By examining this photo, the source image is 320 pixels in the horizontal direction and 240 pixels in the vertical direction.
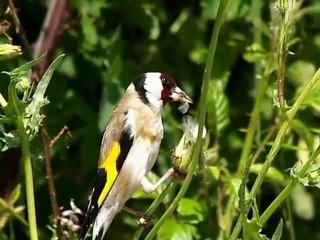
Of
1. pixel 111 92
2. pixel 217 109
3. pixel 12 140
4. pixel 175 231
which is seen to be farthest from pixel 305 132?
pixel 12 140

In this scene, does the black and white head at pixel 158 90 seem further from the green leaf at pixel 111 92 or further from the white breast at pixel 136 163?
the green leaf at pixel 111 92

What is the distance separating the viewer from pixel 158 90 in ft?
7.91

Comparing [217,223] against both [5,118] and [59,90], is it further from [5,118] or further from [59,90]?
[5,118]

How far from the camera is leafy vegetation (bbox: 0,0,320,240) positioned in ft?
9.00

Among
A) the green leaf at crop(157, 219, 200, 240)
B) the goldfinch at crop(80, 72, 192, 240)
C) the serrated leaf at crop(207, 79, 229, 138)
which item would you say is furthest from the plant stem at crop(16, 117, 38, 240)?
the serrated leaf at crop(207, 79, 229, 138)

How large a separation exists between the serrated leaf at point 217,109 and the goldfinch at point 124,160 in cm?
54

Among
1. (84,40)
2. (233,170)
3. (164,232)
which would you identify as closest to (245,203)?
(164,232)

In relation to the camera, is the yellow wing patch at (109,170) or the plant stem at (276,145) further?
the yellow wing patch at (109,170)

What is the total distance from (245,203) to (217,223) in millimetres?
1022

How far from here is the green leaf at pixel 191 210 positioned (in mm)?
2654

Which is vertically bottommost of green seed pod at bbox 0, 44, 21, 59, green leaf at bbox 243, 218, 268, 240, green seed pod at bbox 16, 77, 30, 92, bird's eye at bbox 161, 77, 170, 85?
green leaf at bbox 243, 218, 268, 240

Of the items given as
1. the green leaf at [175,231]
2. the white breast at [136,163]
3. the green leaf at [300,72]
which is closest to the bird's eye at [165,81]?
the white breast at [136,163]

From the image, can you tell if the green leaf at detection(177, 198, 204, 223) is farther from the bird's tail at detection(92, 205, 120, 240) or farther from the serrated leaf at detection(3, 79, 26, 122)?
the serrated leaf at detection(3, 79, 26, 122)

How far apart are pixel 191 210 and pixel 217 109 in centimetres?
39
